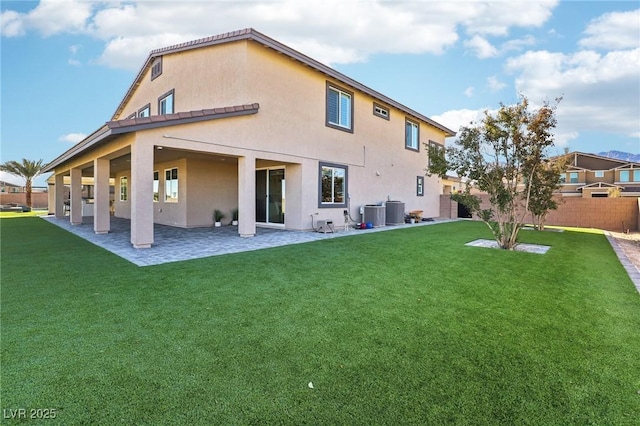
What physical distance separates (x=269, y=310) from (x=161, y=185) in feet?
44.4

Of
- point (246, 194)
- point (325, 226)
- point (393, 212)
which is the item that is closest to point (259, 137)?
point (246, 194)

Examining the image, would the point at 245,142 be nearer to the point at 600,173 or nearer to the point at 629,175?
the point at 600,173

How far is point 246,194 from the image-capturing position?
411 inches

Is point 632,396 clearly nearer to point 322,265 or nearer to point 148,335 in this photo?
point 148,335

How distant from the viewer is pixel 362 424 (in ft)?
6.86

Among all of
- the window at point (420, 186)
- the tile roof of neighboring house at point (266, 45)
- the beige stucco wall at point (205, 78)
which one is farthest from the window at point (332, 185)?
the window at point (420, 186)

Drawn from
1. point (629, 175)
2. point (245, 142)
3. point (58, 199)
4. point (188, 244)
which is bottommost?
point (188, 244)

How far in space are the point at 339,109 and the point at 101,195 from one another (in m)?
9.80

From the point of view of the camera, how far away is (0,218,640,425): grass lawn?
2.25 metres

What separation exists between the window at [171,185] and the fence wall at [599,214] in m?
18.4

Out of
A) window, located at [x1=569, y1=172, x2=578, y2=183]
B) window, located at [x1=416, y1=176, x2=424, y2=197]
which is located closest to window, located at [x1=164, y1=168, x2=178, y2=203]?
window, located at [x1=416, y1=176, x2=424, y2=197]

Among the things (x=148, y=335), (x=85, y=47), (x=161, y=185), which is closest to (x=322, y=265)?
(x=148, y=335)

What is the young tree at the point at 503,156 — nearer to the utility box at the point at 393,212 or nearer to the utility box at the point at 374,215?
the utility box at the point at 374,215

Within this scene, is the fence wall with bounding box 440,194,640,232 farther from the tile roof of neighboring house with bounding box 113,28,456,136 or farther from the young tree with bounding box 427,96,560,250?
the tile roof of neighboring house with bounding box 113,28,456,136
